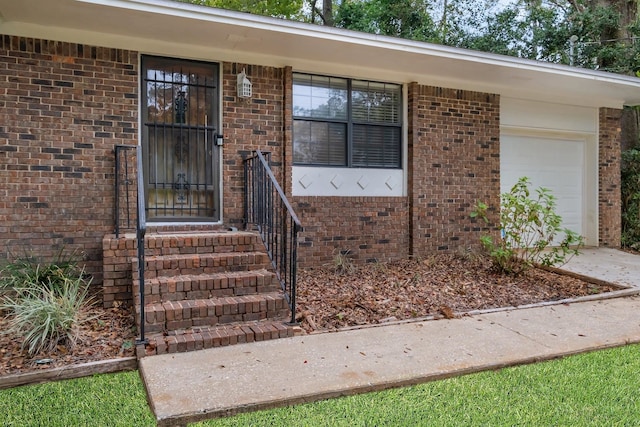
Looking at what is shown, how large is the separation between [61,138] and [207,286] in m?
2.52

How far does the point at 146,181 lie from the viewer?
5422mm

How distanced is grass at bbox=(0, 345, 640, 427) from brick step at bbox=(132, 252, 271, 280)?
121cm

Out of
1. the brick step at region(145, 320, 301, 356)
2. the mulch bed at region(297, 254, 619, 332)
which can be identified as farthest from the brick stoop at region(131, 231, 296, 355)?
the mulch bed at region(297, 254, 619, 332)

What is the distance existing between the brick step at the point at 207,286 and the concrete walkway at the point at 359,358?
27.5 inches

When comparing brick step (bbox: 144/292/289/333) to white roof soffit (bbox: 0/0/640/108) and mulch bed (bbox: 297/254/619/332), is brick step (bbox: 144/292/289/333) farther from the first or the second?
white roof soffit (bbox: 0/0/640/108)

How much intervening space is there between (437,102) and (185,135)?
386 cm

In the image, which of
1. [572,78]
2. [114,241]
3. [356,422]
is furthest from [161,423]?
[572,78]

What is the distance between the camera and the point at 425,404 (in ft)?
8.93

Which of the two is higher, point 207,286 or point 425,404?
point 207,286

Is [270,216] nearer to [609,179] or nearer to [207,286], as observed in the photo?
[207,286]

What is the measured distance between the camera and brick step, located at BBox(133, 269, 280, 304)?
3.90 m

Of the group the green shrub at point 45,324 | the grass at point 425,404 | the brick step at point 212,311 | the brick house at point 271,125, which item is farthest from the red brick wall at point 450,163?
the green shrub at point 45,324

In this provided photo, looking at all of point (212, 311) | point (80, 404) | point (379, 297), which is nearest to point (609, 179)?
point (379, 297)

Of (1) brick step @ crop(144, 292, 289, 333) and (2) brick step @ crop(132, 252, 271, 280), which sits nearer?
(1) brick step @ crop(144, 292, 289, 333)
